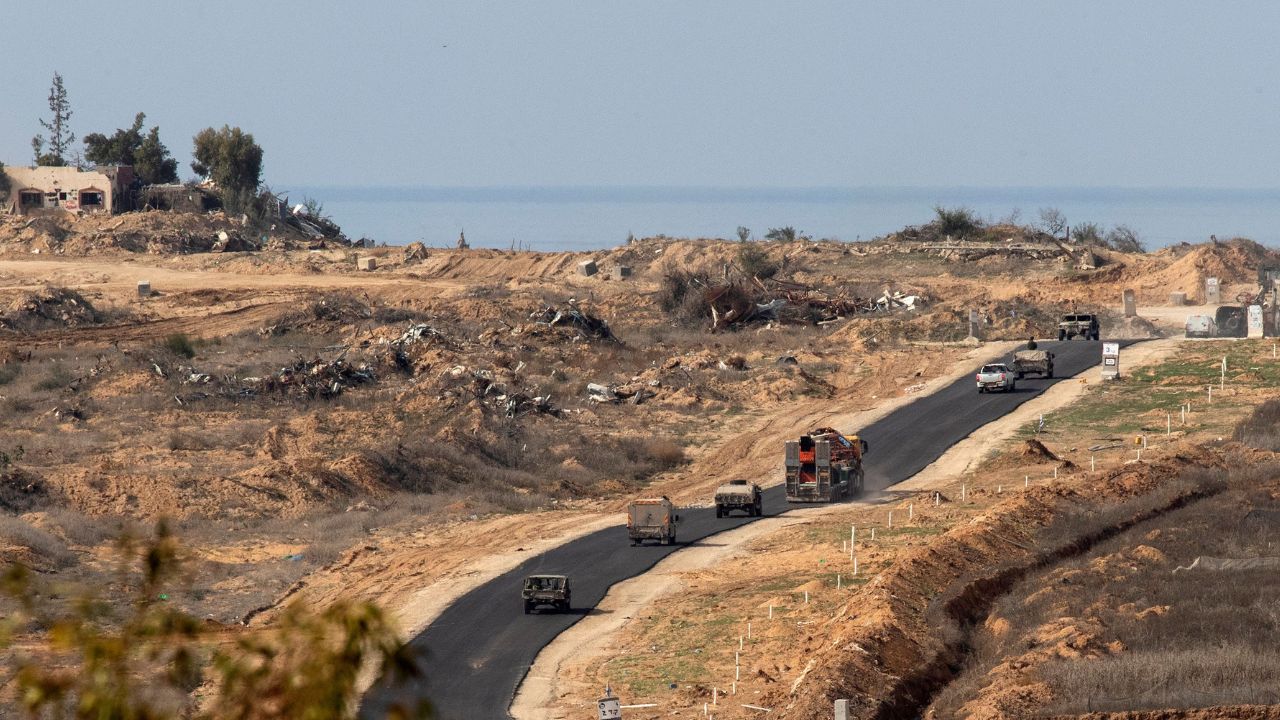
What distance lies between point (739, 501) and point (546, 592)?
41.1 feet

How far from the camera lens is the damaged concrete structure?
119m

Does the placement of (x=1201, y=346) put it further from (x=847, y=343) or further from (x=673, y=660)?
(x=673, y=660)

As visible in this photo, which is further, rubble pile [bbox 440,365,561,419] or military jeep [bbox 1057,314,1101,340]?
military jeep [bbox 1057,314,1101,340]

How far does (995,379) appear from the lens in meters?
64.3

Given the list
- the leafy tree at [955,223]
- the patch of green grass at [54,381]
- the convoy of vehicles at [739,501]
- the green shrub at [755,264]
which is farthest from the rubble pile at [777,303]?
the convoy of vehicles at [739,501]

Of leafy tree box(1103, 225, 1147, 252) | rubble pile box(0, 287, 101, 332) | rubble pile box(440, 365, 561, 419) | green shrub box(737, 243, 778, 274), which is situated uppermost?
leafy tree box(1103, 225, 1147, 252)

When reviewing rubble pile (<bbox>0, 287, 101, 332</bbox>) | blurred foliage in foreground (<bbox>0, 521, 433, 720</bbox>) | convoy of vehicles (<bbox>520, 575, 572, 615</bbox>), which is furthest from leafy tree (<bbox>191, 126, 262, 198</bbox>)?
blurred foliage in foreground (<bbox>0, 521, 433, 720</bbox>)

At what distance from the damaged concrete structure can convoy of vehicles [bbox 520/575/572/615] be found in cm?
9337

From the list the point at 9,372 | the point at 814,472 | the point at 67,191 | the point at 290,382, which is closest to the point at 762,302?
the point at 290,382

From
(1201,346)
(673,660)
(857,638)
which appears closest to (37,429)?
(673,660)

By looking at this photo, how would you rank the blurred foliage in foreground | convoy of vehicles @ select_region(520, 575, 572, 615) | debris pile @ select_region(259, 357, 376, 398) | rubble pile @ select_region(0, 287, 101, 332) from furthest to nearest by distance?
rubble pile @ select_region(0, 287, 101, 332) → debris pile @ select_region(259, 357, 376, 398) → convoy of vehicles @ select_region(520, 575, 572, 615) → the blurred foliage in foreground

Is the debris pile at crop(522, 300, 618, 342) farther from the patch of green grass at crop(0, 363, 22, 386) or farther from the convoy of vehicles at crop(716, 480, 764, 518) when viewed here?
the convoy of vehicles at crop(716, 480, 764, 518)

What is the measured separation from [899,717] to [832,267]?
82324mm

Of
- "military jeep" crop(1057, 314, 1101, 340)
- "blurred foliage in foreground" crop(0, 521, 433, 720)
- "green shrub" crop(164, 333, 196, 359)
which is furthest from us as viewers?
"military jeep" crop(1057, 314, 1101, 340)
